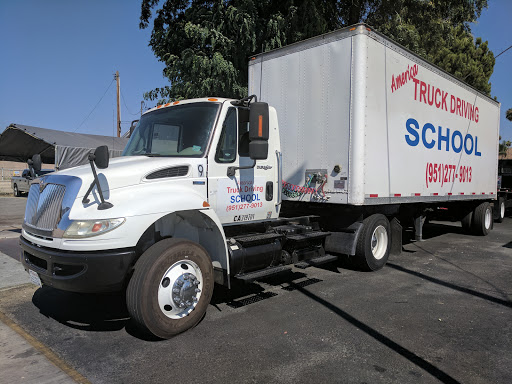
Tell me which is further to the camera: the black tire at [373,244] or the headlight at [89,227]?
the black tire at [373,244]

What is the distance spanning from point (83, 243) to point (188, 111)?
2.15 m

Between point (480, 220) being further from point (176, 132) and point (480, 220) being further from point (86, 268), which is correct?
point (86, 268)

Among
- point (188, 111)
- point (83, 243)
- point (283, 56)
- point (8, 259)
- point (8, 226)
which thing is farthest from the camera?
point (8, 226)

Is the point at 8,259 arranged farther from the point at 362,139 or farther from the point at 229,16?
the point at 229,16

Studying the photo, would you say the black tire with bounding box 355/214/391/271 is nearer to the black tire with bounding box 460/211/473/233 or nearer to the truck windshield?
the truck windshield

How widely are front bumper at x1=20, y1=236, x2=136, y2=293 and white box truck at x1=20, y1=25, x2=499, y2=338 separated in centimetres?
1

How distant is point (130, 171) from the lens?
4.04 metres

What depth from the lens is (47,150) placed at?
23984mm

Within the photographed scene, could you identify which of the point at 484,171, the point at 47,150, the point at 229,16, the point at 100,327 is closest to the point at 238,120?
the point at 100,327

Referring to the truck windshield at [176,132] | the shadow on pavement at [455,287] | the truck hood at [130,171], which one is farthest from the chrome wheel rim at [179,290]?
the shadow on pavement at [455,287]

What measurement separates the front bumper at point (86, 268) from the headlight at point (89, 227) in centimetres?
16

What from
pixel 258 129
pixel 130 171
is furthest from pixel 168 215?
pixel 258 129

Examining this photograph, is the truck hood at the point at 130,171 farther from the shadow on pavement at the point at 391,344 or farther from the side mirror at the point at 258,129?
the shadow on pavement at the point at 391,344

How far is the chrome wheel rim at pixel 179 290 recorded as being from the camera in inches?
154
